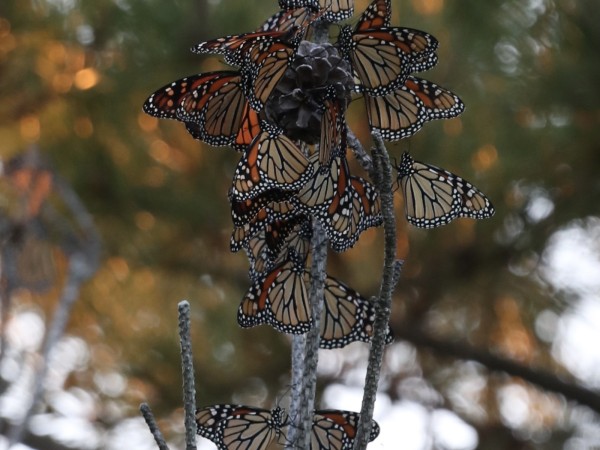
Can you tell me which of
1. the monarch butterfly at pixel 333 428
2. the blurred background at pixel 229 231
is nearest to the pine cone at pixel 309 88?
the monarch butterfly at pixel 333 428

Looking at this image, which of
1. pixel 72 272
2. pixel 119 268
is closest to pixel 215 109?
pixel 72 272

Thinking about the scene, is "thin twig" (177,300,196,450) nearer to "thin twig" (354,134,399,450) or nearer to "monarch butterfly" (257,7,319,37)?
"thin twig" (354,134,399,450)

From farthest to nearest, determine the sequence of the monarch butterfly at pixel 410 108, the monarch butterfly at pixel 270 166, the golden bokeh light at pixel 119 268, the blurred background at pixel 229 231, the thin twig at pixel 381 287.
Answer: the golden bokeh light at pixel 119 268, the blurred background at pixel 229 231, the monarch butterfly at pixel 410 108, the monarch butterfly at pixel 270 166, the thin twig at pixel 381 287

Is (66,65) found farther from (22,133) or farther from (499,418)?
(499,418)

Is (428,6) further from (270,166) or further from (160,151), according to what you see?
(270,166)

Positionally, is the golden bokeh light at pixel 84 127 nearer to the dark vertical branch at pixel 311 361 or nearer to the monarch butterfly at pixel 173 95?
the monarch butterfly at pixel 173 95

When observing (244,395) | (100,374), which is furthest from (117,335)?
(244,395)

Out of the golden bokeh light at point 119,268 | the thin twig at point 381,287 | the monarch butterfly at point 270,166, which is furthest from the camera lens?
the golden bokeh light at point 119,268
